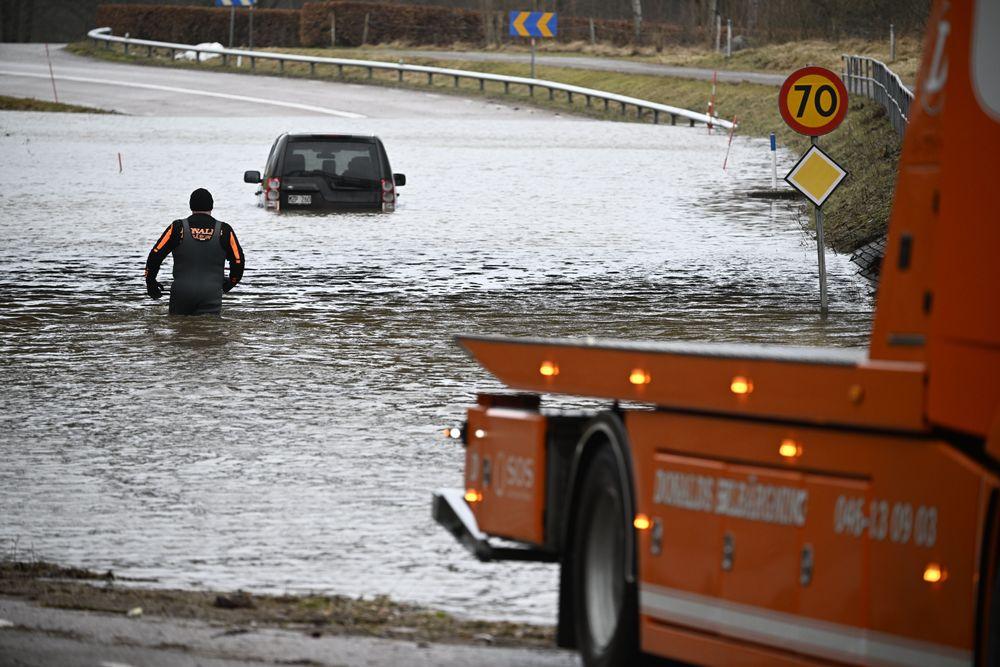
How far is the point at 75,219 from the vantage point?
30.4 metres

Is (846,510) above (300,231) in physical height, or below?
above

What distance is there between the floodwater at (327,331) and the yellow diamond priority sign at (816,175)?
1279mm

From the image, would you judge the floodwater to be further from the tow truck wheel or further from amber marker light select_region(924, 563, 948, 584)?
amber marker light select_region(924, 563, 948, 584)

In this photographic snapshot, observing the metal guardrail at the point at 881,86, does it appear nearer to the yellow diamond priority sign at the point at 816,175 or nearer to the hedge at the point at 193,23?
the yellow diamond priority sign at the point at 816,175

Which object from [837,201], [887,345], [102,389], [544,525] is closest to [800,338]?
[102,389]

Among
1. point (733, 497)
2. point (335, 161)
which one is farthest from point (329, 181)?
point (733, 497)

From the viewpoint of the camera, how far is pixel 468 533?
827cm

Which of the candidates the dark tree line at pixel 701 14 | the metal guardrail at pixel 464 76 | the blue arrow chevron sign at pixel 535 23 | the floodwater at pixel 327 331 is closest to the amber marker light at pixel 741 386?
the floodwater at pixel 327 331

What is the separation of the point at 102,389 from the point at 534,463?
829cm

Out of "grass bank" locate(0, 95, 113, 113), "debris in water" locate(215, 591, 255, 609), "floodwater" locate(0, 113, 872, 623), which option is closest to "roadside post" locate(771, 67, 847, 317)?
"floodwater" locate(0, 113, 872, 623)

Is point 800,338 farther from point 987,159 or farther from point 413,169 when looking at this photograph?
point 413,169

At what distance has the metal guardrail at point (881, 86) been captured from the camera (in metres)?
31.3

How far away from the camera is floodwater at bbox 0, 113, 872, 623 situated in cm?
1016

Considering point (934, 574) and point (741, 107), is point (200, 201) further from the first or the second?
point (741, 107)
